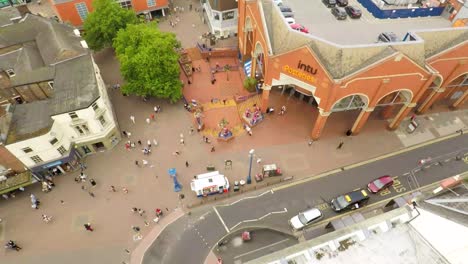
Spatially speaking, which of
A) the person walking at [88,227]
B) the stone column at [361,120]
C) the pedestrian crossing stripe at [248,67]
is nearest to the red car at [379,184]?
the stone column at [361,120]

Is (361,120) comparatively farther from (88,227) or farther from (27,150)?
(27,150)

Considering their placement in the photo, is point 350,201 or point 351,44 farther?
point 351,44

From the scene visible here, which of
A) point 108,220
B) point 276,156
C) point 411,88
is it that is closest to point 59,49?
point 108,220

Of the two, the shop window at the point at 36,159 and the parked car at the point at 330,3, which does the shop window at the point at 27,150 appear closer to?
the shop window at the point at 36,159

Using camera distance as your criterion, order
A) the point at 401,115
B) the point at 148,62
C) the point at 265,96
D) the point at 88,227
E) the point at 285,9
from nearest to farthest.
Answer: the point at 88,227 < the point at 148,62 < the point at 401,115 < the point at 285,9 < the point at 265,96

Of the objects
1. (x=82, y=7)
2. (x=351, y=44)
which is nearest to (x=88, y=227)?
(x=351, y=44)

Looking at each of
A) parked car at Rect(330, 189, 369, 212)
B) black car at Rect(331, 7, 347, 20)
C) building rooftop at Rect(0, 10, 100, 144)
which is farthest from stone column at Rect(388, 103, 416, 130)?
building rooftop at Rect(0, 10, 100, 144)

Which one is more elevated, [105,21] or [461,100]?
[105,21]

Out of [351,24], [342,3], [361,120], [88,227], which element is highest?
[342,3]
